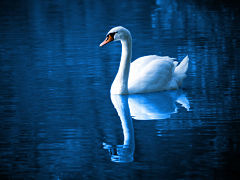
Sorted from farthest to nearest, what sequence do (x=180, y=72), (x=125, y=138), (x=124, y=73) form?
(x=180, y=72) → (x=124, y=73) → (x=125, y=138)

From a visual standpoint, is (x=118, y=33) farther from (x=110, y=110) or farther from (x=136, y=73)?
(x=110, y=110)

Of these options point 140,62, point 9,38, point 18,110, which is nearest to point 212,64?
point 140,62

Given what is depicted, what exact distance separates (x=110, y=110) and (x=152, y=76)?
1.30 m

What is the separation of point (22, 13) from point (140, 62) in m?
13.9

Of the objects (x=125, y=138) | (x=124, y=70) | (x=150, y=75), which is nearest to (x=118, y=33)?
(x=124, y=70)

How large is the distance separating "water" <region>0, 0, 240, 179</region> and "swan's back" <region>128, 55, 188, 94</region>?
172mm

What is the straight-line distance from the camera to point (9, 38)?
15500mm

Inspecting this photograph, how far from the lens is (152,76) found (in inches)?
362

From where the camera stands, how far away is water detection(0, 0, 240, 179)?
5.86 meters

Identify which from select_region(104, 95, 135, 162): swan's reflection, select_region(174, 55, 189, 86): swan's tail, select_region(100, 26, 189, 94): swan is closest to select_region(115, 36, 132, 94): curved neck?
select_region(100, 26, 189, 94): swan

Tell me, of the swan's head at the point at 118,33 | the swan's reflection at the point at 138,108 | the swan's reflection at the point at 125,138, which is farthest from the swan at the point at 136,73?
the swan's reflection at the point at 125,138

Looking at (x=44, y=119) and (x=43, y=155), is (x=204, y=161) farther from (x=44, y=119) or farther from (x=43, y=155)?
(x=44, y=119)

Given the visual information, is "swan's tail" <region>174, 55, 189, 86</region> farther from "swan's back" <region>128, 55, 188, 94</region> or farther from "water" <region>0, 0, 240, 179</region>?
"water" <region>0, 0, 240, 179</region>

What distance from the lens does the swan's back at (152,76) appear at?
9.19 metres
